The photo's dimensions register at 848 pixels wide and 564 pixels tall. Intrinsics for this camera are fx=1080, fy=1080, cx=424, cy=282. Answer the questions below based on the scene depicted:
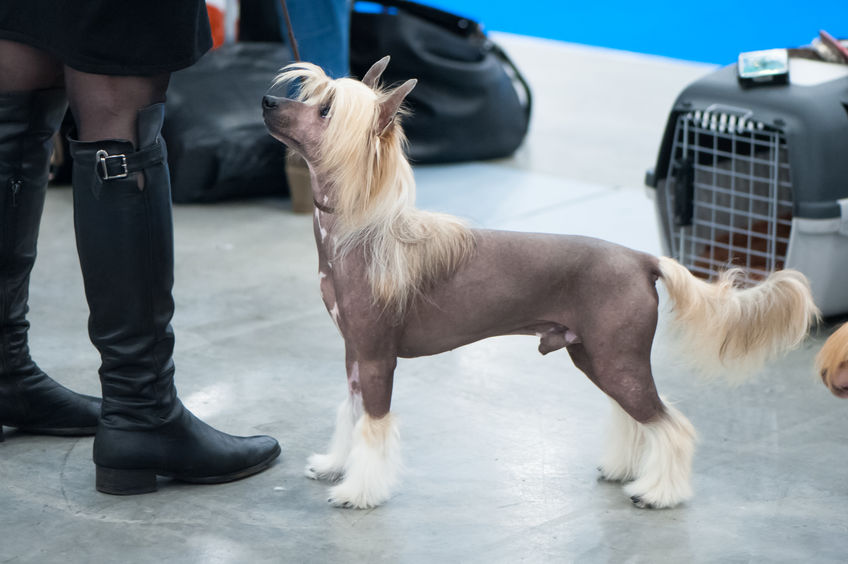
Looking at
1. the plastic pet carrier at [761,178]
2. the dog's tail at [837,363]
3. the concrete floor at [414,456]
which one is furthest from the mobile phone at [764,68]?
the dog's tail at [837,363]

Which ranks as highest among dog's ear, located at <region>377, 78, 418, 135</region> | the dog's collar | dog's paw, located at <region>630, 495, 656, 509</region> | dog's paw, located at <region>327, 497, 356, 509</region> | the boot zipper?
dog's ear, located at <region>377, 78, 418, 135</region>

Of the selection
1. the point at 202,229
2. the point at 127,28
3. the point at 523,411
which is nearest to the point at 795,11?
the point at 202,229

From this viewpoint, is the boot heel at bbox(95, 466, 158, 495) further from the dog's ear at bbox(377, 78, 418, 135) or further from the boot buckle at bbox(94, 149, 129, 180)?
the dog's ear at bbox(377, 78, 418, 135)

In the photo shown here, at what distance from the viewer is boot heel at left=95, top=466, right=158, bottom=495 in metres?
1.98

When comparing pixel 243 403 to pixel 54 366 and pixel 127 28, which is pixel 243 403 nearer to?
pixel 54 366

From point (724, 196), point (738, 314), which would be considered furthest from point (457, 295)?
point (724, 196)

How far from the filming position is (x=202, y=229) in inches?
149

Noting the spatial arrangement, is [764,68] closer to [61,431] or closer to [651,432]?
[651,432]

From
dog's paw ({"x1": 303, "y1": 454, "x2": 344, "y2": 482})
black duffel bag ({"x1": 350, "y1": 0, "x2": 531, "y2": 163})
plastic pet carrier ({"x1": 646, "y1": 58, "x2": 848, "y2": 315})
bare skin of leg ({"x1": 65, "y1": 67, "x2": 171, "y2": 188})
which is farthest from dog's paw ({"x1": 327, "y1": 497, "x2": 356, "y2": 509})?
black duffel bag ({"x1": 350, "y1": 0, "x2": 531, "y2": 163})

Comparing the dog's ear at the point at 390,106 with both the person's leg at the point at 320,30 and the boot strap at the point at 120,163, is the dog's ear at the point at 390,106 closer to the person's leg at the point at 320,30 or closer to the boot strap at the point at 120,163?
the boot strap at the point at 120,163

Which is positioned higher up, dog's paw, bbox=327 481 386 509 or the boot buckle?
the boot buckle

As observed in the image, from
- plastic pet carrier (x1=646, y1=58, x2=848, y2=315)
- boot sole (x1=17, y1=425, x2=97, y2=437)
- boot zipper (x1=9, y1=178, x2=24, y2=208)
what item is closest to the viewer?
boot zipper (x1=9, y1=178, x2=24, y2=208)

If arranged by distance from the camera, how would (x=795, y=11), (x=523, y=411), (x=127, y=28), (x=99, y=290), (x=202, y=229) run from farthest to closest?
(x=795, y=11)
(x=202, y=229)
(x=523, y=411)
(x=99, y=290)
(x=127, y=28)

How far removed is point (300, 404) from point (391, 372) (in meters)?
0.56
